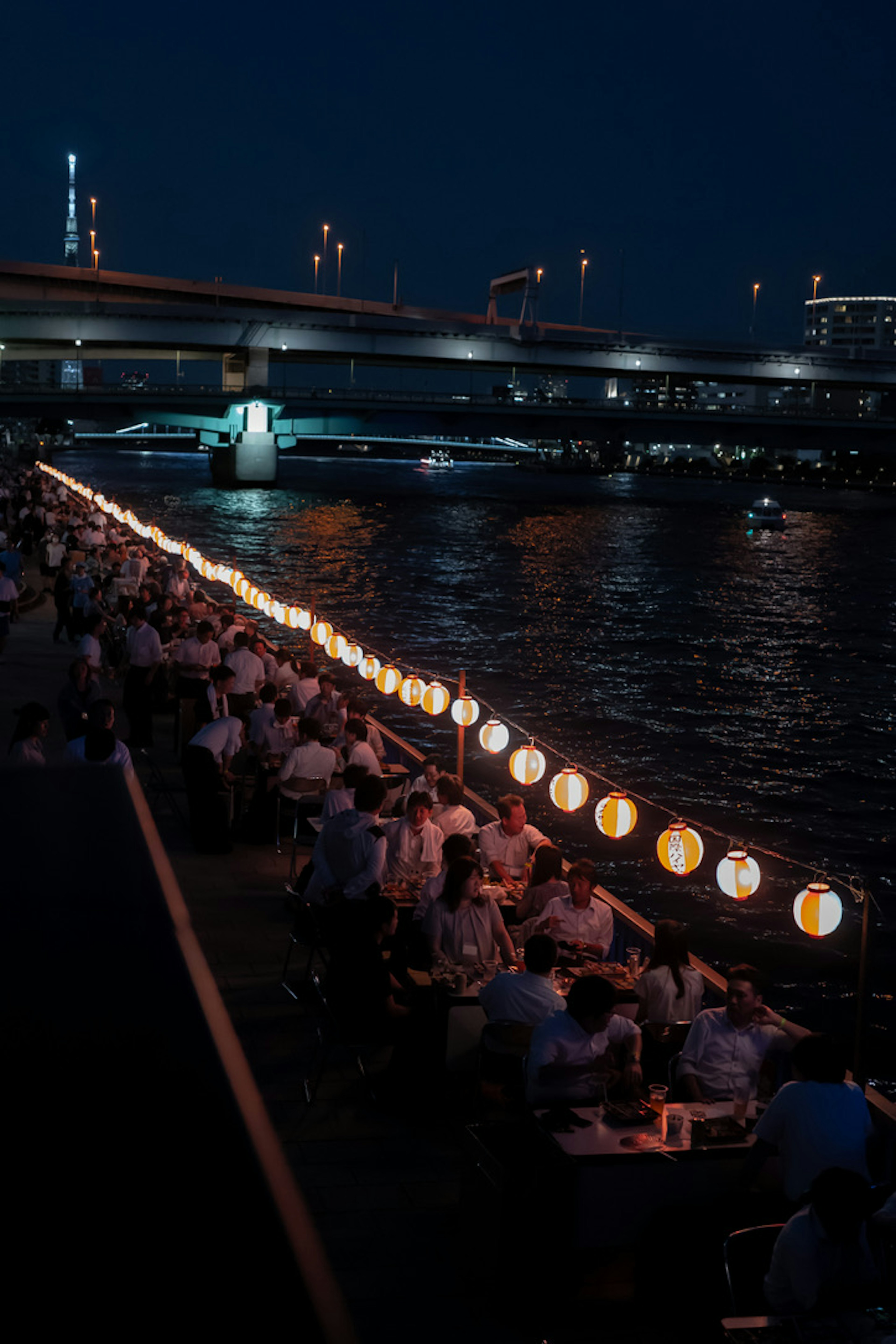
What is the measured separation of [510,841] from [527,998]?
3687 millimetres

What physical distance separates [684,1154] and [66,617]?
68.6 feet

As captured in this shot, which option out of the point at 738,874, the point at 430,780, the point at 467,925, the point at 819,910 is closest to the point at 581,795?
the point at 430,780

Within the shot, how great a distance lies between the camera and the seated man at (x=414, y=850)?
10.5 meters

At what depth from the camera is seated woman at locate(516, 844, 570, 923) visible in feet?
32.3

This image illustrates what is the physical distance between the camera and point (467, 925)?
8617 mm

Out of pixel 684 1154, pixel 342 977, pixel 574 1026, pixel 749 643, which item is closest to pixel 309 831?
pixel 342 977

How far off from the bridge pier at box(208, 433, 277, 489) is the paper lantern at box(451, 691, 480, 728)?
9246 centimetres

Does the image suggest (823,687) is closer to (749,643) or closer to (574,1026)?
(749,643)

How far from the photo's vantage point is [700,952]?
15281 millimetres

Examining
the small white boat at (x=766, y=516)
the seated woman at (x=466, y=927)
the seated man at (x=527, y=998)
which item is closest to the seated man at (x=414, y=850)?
the seated woman at (x=466, y=927)

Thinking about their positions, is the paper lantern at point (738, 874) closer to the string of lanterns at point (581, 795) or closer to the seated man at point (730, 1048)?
the string of lanterns at point (581, 795)

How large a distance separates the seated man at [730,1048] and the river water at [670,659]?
103 centimetres

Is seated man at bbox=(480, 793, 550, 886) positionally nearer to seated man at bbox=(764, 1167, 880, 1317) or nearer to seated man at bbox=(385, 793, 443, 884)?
seated man at bbox=(385, 793, 443, 884)

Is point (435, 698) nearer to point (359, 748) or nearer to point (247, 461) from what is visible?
point (359, 748)
